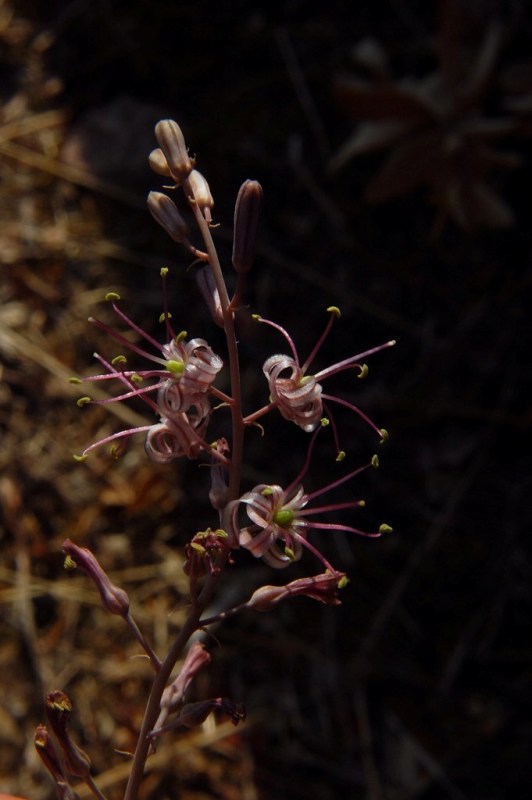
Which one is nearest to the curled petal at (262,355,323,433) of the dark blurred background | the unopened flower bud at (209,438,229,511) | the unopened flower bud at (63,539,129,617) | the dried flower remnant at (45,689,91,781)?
the unopened flower bud at (209,438,229,511)

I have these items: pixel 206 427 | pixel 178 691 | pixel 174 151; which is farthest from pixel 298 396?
pixel 178 691

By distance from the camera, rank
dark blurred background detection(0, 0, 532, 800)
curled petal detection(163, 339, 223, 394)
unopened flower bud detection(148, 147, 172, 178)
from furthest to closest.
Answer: dark blurred background detection(0, 0, 532, 800) → unopened flower bud detection(148, 147, 172, 178) → curled petal detection(163, 339, 223, 394)

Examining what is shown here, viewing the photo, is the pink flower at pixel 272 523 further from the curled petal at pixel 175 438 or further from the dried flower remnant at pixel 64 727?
the dried flower remnant at pixel 64 727

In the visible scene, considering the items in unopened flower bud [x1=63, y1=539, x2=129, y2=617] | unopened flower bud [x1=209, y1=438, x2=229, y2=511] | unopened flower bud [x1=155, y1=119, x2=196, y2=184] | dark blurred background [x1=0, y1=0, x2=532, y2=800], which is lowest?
dark blurred background [x1=0, y1=0, x2=532, y2=800]

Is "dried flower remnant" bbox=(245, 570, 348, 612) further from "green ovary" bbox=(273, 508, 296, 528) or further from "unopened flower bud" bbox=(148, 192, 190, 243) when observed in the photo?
"unopened flower bud" bbox=(148, 192, 190, 243)

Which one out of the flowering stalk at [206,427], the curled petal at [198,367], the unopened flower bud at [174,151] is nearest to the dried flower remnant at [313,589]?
the flowering stalk at [206,427]
